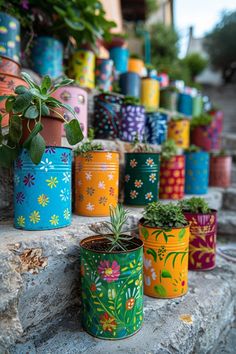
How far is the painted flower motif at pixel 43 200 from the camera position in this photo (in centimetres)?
102

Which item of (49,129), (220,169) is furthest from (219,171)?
(49,129)

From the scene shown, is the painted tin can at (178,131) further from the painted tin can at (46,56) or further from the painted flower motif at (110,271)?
the painted flower motif at (110,271)

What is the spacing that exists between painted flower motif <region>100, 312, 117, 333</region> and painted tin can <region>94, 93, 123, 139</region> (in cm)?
101

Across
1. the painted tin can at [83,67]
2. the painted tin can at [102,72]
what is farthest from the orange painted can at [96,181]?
the painted tin can at [102,72]

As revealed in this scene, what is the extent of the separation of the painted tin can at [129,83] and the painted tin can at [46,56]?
552 millimetres

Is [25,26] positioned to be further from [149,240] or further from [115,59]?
[149,240]

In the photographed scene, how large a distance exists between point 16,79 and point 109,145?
1.94 feet

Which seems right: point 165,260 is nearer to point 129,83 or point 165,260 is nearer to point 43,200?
point 43,200

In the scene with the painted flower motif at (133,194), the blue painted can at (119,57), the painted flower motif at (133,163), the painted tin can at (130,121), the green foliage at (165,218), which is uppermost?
the blue painted can at (119,57)

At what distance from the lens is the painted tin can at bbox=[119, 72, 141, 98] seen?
2.23m

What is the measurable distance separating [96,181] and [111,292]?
47 centimetres

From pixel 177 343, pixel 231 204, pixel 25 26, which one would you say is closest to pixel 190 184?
pixel 231 204

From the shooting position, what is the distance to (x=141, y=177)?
4.70 feet

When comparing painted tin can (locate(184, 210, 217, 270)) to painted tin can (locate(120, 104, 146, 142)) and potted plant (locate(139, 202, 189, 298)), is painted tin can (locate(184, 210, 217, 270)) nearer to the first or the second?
potted plant (locate(139, 202, 189, 298))
